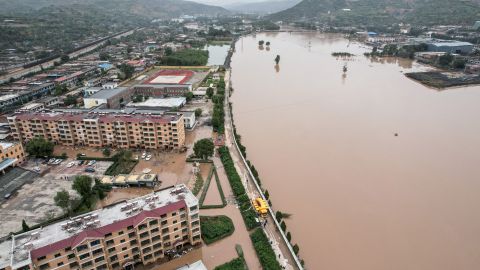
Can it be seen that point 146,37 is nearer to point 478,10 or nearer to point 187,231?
point 187,231

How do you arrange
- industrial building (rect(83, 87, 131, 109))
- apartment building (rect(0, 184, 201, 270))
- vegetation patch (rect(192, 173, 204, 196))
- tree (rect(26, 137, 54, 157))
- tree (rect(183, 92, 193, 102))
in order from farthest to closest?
tree (rect(183, 92, 193, 102)) → industrial building (rect(83, 87, 131, 109)) → tree (rect(26, 137, 54, 157)) → vegetation patch (rect(192, 173, 204, 196)) → apartment building (rect(0, 184, 201, 270))

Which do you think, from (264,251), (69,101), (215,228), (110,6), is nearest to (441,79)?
(264,251)

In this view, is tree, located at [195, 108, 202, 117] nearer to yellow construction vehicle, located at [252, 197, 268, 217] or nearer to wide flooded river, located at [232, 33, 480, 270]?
wide flooded river, located at [232, 33, 480, 270]

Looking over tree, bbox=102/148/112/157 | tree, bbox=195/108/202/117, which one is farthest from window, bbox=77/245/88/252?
tree, bbox=195/108/202/117

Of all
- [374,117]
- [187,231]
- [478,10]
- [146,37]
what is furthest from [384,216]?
[478,10]

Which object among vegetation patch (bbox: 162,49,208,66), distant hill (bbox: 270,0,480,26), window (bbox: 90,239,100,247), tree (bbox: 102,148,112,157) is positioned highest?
distant hill (bbox: 270,0,480,26)

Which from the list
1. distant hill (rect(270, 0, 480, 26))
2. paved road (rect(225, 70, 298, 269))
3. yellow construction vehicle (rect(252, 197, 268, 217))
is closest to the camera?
paved road (rect(225, 70, 298, 269))
